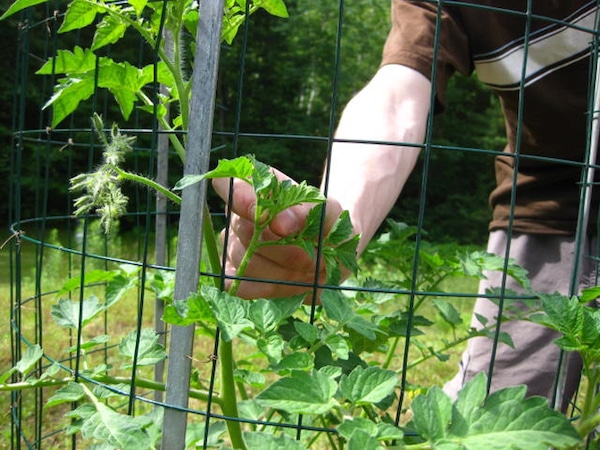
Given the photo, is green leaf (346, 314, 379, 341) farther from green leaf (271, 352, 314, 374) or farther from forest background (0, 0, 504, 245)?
forest background (0, 0, 504, 245)

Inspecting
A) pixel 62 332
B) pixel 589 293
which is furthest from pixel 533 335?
pixel 62 332

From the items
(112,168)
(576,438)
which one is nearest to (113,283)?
(112,168)

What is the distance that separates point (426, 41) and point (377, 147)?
1.28 feet

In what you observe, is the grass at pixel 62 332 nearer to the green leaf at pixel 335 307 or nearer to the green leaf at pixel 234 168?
the green leaf at pixel 335 307

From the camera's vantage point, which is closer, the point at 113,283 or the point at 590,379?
the point at 590,379

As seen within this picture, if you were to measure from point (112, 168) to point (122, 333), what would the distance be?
2924 millimetres

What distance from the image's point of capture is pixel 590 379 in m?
0.91

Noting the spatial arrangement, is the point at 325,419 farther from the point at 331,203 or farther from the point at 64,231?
the point at 64,231

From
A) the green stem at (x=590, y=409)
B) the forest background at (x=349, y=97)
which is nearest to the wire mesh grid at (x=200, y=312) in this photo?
the green stem at (x=590, y=409)

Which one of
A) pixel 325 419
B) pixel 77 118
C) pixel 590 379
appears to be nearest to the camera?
pixel 590 379

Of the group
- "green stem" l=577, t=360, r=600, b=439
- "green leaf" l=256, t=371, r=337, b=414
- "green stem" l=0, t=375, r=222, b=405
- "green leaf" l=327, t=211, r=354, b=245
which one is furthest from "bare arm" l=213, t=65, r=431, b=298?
"green stem" l=577, t=360, r=600, b=439

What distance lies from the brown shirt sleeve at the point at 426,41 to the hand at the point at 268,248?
724mm

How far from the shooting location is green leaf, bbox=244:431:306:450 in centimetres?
73

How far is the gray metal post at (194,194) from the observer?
0.84 m
